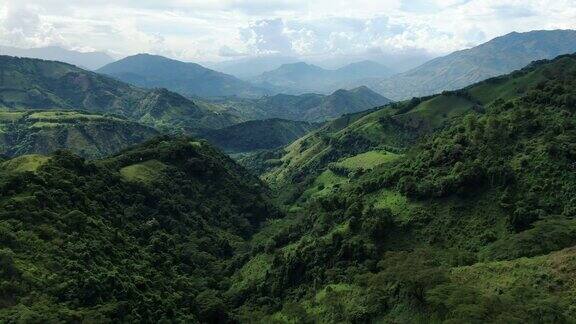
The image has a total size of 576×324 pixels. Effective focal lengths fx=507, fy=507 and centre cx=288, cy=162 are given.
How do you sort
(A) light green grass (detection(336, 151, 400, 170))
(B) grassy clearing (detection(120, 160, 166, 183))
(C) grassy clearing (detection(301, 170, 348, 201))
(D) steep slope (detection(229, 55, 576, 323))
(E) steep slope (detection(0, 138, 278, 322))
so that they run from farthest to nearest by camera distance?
(A) light green grass (detection(336, 151, 400, 170))
(C) grassy clearing (detection(301, 170, 348, 201))
(B) grassy clearing (detection(120, 160, 166, 183))
(E) steep slope (detection(0, 138, 278, 322))
(D) steep slope (detection(229, 55, 576, 323))

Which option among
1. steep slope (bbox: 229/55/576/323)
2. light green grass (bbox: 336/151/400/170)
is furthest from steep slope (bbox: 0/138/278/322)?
light green grass (bbox: 336/151/400/170)

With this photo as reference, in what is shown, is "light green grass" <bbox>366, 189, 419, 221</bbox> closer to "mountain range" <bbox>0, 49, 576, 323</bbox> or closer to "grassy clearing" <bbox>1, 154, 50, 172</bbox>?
"mountain range" <bbox>0, 49, 576, 323</bbox>

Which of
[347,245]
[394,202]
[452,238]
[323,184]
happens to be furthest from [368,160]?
[452,238]

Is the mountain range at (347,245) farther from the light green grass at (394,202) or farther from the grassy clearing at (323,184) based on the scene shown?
the grassy clearing at (323,184)

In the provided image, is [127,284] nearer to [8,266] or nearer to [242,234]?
[8,266]

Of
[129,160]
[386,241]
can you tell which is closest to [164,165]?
[129,160]

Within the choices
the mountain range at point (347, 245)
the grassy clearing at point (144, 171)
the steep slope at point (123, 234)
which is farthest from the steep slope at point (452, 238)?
the grassy clearing at point (144, 171)
